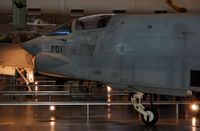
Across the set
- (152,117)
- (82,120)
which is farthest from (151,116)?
(82,120)

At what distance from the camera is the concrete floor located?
11.6 metres

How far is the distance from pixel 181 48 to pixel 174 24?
23.4 inches

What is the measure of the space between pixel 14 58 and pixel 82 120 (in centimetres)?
725

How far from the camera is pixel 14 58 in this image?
64.3 ft

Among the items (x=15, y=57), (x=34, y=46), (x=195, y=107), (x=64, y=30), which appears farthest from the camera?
(x=15, y=57)

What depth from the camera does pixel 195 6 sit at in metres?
21.8

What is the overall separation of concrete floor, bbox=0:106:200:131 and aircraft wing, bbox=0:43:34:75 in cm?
285

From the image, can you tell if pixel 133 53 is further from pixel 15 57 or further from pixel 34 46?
pixel 15 57

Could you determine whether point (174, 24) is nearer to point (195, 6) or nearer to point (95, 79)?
point (95, 79)

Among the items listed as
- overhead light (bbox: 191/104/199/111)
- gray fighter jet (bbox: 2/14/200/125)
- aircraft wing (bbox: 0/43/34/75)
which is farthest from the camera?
aircraft wing (bbox: 0/43/34/75)

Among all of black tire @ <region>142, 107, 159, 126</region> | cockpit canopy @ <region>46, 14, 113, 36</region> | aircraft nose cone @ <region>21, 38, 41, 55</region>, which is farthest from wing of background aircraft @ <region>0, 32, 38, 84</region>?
black tire @ <region>142, 107, 159, 126</region>

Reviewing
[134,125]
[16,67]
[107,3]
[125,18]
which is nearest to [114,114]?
[134,125]

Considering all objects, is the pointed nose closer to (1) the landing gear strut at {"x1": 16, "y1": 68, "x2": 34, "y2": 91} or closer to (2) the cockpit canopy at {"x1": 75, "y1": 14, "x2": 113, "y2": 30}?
(2) the cockpit canopy at {"x1": 75, "y1": 14, "x2": 113, "y2": 30}

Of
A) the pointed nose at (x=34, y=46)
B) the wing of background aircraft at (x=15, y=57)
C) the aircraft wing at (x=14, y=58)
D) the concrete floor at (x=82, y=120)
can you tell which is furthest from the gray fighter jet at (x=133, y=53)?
the aircraft wing at (x=14, y=58)
